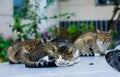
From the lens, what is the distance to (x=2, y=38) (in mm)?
5605

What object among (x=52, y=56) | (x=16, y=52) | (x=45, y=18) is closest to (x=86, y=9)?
(x=45, y=18)

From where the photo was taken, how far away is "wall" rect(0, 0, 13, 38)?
6.01 meters

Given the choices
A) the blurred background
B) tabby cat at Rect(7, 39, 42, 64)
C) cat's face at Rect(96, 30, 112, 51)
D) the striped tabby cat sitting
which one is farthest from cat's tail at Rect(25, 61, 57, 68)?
the blurred background

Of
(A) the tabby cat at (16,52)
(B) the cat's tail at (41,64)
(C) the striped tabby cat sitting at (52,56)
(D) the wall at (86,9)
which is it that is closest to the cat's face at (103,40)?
(A) the tabby cat at (16,52)

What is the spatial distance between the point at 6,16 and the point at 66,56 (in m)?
4.63

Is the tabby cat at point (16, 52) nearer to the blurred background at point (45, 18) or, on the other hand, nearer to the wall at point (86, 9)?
the blurred background at point (45, 18)

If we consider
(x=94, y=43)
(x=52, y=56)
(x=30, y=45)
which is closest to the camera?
(x=52, y=56)

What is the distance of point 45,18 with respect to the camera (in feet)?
17.9

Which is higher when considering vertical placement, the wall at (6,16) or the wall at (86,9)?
the wall at (6,16)

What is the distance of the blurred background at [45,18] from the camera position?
5098 mm

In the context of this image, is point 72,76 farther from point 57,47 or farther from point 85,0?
point 85,0

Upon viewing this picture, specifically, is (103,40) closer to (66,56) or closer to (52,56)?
(66,56)

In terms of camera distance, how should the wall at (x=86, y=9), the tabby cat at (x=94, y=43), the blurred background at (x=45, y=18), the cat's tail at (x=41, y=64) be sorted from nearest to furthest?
the cat's tail at (x=41, y=64)
the tabby cat at (x=94, y=43)
the blurred background at (x=45, y=18)
the wall at (x=86, y=9)

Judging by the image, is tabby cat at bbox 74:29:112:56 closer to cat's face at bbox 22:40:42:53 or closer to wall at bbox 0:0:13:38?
cat's face at bbox 22:40:42:53
